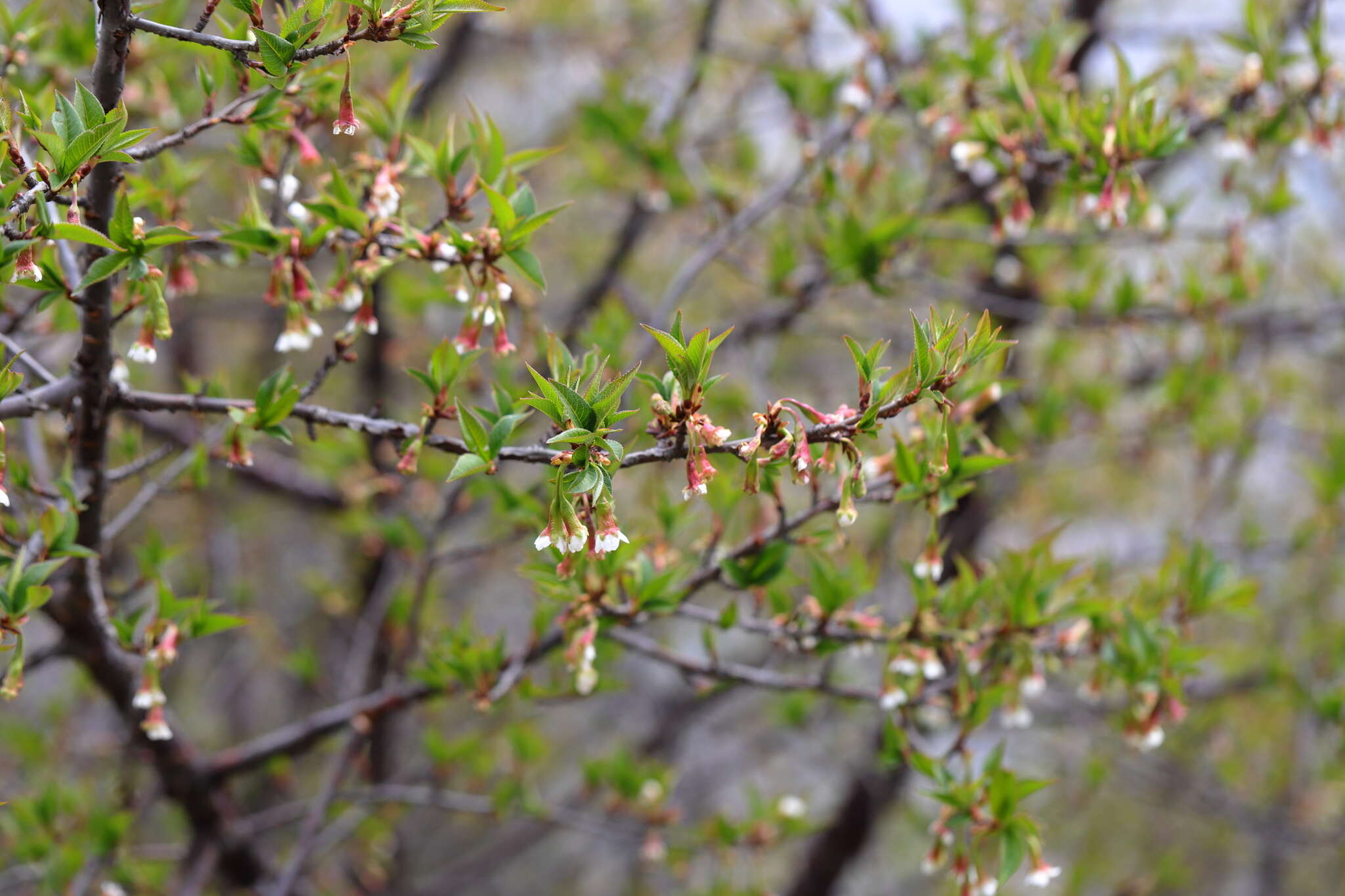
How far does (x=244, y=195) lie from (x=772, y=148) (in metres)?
3.31

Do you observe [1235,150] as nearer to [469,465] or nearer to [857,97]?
[857,97]

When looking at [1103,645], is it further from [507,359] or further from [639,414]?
[507,359]

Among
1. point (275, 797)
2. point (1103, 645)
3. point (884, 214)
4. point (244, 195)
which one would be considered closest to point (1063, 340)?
point (884, 214)

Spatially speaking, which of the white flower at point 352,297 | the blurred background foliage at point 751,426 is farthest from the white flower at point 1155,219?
the white flower at point 352,297

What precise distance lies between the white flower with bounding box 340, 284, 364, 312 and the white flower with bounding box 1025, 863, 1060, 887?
1.65m

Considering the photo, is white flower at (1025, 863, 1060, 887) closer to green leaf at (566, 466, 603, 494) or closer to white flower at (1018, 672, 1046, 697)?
white flower at (1018, 672, 1046, 697)

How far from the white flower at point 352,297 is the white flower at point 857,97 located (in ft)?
5.85

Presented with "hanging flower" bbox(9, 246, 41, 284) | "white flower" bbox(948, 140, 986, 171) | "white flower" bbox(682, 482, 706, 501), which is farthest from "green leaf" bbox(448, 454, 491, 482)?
"white flower" bbox(948, 140, 986, 171)

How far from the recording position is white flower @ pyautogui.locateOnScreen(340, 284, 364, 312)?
5.42 ft

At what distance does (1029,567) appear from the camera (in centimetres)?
184

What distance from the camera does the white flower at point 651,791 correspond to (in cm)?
288

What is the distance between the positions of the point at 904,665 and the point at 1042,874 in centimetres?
46

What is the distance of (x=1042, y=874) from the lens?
1.75m

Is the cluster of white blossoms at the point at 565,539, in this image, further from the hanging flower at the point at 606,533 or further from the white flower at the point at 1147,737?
the white flower at the point at 1147,737
